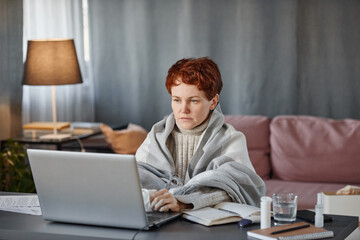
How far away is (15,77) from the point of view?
422 centimetres

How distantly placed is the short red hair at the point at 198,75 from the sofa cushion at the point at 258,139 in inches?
67.1

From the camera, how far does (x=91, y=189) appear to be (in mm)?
1809

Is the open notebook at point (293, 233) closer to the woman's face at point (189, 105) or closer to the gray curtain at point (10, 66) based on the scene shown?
the woman's face at point (189, 105)

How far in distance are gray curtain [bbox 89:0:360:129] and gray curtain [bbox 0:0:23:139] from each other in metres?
0.66

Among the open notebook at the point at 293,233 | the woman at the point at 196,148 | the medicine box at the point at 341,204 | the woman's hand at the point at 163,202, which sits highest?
the woman at the point at 196,148

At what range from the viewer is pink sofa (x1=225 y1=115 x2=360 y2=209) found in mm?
3775

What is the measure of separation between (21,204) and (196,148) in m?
0.66

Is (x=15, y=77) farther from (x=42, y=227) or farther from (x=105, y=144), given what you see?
(x=42, y=227)

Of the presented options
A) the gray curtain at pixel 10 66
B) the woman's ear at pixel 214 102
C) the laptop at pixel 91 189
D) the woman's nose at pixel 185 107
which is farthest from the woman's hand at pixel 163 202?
the gray curtain at pixel 10 66

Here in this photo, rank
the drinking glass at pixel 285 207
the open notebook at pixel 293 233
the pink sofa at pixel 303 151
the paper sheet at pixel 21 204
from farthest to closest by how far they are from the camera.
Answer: the pink sofa at pixel 303 151 → the paper sheet at pixel 21 204 → the drinking glass at pixel 285 207 → the open notebook at pixel 293 233

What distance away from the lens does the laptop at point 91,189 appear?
1.75 m

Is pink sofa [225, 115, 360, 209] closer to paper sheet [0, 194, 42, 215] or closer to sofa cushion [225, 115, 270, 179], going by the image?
sofa cushion [225, 115, 270, 179]

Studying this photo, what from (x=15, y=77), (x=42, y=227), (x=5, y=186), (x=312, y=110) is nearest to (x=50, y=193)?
(x=42, y=227)

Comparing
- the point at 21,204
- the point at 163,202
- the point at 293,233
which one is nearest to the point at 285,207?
the point at 293,233
